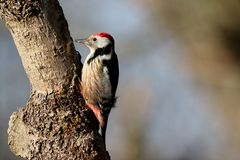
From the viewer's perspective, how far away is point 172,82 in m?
11.1

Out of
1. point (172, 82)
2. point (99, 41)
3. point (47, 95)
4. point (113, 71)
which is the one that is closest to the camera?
point (47, 95)

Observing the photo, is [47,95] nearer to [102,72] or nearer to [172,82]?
[102,72]

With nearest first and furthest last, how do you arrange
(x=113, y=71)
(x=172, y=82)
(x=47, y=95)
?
1. (x=47, y=95)
2. (x=113, y=71)
3. (x=172, y=82)

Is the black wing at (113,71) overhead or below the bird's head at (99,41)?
below

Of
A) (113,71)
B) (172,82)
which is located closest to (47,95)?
(113,71)

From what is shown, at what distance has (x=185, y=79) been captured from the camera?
916 centimetres

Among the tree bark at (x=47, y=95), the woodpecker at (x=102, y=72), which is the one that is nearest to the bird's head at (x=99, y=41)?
the woodpecker at (x=102, y=72)

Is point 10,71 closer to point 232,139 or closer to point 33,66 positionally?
point 232,139

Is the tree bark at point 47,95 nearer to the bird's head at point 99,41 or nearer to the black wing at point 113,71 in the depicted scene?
the black wing at point 113,71

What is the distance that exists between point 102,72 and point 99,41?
208 mm

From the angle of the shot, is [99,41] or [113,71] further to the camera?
[99,41]

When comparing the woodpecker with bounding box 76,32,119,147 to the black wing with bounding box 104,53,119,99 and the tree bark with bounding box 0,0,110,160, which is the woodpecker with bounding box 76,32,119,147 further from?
the tree bark with bounding box 0,0,110,160

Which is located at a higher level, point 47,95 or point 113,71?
point 47,95

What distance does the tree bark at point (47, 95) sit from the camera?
11.3ft
